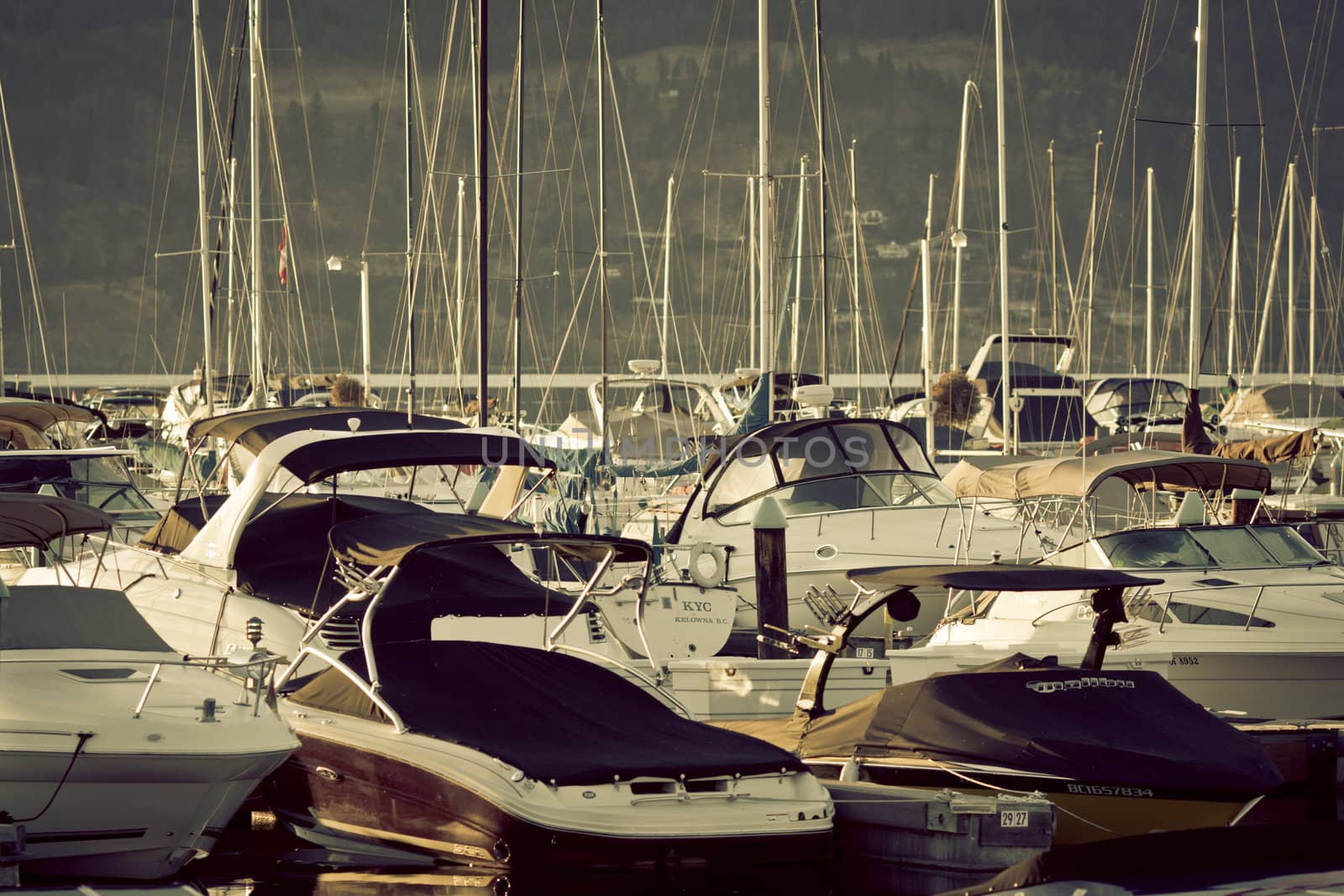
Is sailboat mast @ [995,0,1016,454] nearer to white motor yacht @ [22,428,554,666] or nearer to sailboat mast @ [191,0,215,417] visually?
sailboat mast @ [191,0,215,417]

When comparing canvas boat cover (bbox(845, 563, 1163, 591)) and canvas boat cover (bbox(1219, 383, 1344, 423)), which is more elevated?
canvas boat cover (bbox(845, 563, 1163, 591))

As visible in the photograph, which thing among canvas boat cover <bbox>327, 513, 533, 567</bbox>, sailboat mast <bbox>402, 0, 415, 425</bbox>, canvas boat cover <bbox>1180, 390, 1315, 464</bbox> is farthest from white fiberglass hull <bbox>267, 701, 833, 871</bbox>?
canvas boat cover <bbox>1180, 390, 1315, 464</bbox>

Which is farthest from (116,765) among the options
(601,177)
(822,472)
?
(601,177)

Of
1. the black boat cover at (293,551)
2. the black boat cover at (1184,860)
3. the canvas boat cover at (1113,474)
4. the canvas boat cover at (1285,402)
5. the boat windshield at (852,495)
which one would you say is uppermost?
the black boat cover at (1184,860)

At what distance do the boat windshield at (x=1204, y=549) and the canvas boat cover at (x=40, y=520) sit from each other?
806 cm

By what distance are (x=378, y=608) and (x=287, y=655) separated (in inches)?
24.6

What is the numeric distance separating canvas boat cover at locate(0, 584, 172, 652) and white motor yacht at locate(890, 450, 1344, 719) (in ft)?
17.8

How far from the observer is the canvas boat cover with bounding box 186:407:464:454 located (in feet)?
37.4

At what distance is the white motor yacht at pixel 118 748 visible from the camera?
6.91 meters

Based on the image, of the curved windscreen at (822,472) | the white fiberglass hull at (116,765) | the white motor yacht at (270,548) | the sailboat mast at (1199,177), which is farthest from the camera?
the sailboat mast at (1199,177)

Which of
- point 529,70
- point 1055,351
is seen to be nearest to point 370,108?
point 529,70

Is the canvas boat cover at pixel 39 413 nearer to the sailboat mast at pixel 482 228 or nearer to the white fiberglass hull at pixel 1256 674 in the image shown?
the sailboat mast at pixel 482 228

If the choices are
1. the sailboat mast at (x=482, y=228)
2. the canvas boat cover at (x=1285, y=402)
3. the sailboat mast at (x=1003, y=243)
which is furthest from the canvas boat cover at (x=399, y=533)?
the canvas boat cover at (x=1285, y=402)

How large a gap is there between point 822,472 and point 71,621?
30.2ft
